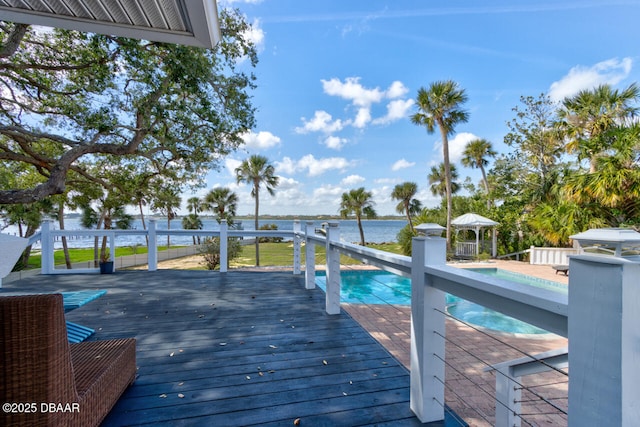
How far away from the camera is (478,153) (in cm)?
1909

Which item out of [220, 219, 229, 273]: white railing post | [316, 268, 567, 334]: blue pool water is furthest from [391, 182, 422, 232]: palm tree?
[220, 219, 229, 273]: white railing post

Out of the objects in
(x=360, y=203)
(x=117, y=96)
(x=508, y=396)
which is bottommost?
(x=508, y=396)

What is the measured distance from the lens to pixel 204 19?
189 cm

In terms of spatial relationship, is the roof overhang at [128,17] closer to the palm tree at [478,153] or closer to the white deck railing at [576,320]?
the white deck railing at [576,320]

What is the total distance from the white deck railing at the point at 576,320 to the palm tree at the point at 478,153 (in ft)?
64.5

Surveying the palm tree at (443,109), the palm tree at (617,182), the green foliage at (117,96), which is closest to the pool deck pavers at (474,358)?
the green foliage at (117,96)

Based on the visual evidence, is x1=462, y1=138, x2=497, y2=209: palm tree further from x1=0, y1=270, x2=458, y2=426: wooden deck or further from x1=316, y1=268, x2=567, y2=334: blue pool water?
x1=0, y1=270, x2=458, y2=426: wooden deck

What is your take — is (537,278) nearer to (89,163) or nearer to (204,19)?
(204,19)

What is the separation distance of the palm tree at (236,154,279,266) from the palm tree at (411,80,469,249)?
935cm

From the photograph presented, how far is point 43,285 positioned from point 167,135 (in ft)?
12.5

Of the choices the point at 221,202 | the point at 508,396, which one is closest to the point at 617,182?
the point at 508,396

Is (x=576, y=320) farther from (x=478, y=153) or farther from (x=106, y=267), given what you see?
(x=478, y=153)

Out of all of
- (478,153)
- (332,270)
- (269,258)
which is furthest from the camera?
(269,258)

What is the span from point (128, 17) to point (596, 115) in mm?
16622
